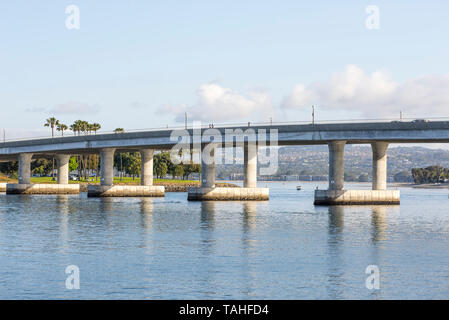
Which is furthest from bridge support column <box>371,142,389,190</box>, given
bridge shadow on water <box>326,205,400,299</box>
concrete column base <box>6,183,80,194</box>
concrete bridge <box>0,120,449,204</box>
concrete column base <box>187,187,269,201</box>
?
concrete column base <box>6,183,80,194</box>

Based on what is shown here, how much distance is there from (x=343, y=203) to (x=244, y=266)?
62.9m

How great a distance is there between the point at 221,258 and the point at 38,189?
4242 inches

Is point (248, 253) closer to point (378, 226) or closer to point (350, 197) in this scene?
point (378, 226)

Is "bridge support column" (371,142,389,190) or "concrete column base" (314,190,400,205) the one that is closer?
"concrete column base" (314,190,400,205)

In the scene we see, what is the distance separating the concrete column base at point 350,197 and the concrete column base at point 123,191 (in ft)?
133

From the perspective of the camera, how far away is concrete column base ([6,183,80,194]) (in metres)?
140

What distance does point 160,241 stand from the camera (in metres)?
49.7

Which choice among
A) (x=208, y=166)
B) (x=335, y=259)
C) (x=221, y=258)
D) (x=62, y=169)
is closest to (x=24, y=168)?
(x=62, y=169)

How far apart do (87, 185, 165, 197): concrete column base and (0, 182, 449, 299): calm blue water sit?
5363 centimetres

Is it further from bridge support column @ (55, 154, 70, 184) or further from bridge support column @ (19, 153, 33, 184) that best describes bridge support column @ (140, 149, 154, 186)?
bridge support column @ (19, 153, 33, 184)

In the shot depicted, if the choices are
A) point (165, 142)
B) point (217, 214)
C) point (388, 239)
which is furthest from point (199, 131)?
point (388, 239)

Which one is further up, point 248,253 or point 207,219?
point 248,253

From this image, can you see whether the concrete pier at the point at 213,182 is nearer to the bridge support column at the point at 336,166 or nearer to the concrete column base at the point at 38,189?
the bridge support column at the point at 336,166

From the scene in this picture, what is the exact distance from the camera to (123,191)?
126500 millimetres
